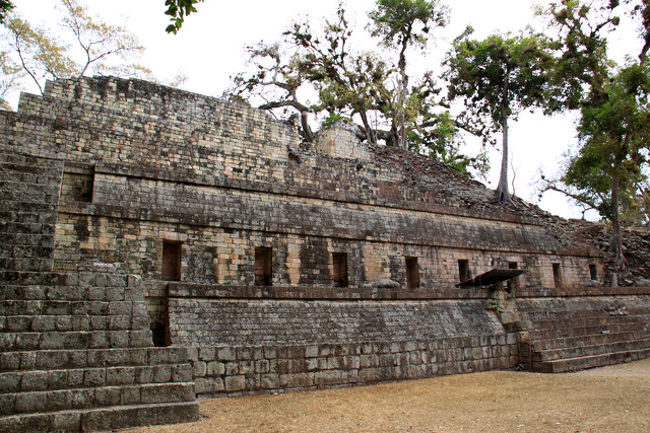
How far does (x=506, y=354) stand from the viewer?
1124 centimetres

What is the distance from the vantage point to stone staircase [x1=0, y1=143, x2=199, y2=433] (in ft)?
17.3

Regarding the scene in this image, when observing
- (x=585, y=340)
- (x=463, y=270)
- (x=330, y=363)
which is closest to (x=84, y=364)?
(x=330, y=363)

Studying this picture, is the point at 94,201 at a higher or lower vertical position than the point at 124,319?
higher

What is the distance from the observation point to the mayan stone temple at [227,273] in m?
5.97

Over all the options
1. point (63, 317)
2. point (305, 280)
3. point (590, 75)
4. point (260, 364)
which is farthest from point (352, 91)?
point (63, 317)

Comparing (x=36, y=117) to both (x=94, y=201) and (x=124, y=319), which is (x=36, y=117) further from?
(x=124, y=319)

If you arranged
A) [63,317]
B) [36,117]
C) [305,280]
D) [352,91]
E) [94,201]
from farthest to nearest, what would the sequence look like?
[352,91] → [305,280] → [36,117] → [94,201] → [63,317]

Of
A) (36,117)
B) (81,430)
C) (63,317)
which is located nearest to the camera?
(81,430)

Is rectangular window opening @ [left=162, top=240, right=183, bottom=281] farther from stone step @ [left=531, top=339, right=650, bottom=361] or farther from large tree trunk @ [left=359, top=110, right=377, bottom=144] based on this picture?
large tree trunk @ [left=359, top=110, right=377, bottom=144]

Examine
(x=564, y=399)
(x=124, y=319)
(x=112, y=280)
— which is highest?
(x=112, y=280)

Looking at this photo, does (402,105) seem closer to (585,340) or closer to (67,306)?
(585,340)

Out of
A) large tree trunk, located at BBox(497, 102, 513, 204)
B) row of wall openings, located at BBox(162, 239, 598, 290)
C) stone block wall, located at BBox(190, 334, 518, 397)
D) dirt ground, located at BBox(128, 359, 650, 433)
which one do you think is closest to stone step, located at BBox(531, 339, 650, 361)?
stone block wall, located at BBox(190, 334, 518, 397)

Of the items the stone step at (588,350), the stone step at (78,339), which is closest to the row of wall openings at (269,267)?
the stone step at (588,350)

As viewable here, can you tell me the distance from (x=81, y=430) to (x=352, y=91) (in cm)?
2168
